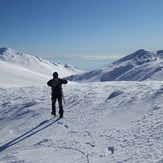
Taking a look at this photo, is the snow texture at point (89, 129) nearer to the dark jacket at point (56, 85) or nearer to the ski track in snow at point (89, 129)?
the ski track in snow at point (89, 129)

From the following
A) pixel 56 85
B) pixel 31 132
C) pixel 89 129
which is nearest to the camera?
pixel 89 129

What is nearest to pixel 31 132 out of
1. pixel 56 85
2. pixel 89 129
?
pixel 89 129

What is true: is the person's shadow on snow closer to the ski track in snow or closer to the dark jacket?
the ski track in snow

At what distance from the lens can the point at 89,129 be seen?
45.5 feet

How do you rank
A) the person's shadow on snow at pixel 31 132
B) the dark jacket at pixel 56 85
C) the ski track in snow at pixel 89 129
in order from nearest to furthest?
the ski track in snow at pixel 89 129
the person's shadow on snow at pixel 31 132
the dark jacket at pixel 56 85

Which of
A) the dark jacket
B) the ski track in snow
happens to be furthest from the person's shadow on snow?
the dark jacket

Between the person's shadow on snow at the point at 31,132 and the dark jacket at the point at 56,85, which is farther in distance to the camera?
the dark jacket at the point at 56,85

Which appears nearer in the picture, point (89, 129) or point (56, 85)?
point (89, 129)

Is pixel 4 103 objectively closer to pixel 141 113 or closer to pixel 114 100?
pixel 114 100

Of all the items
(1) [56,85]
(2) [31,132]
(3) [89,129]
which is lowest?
(2) [31,132]

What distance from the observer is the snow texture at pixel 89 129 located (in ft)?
34.2

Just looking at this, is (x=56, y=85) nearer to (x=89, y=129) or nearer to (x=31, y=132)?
(x=31, y=132)

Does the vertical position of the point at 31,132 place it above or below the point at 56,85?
below

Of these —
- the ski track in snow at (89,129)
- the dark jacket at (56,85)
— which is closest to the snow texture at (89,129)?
the ski track in snow at (89,129)
